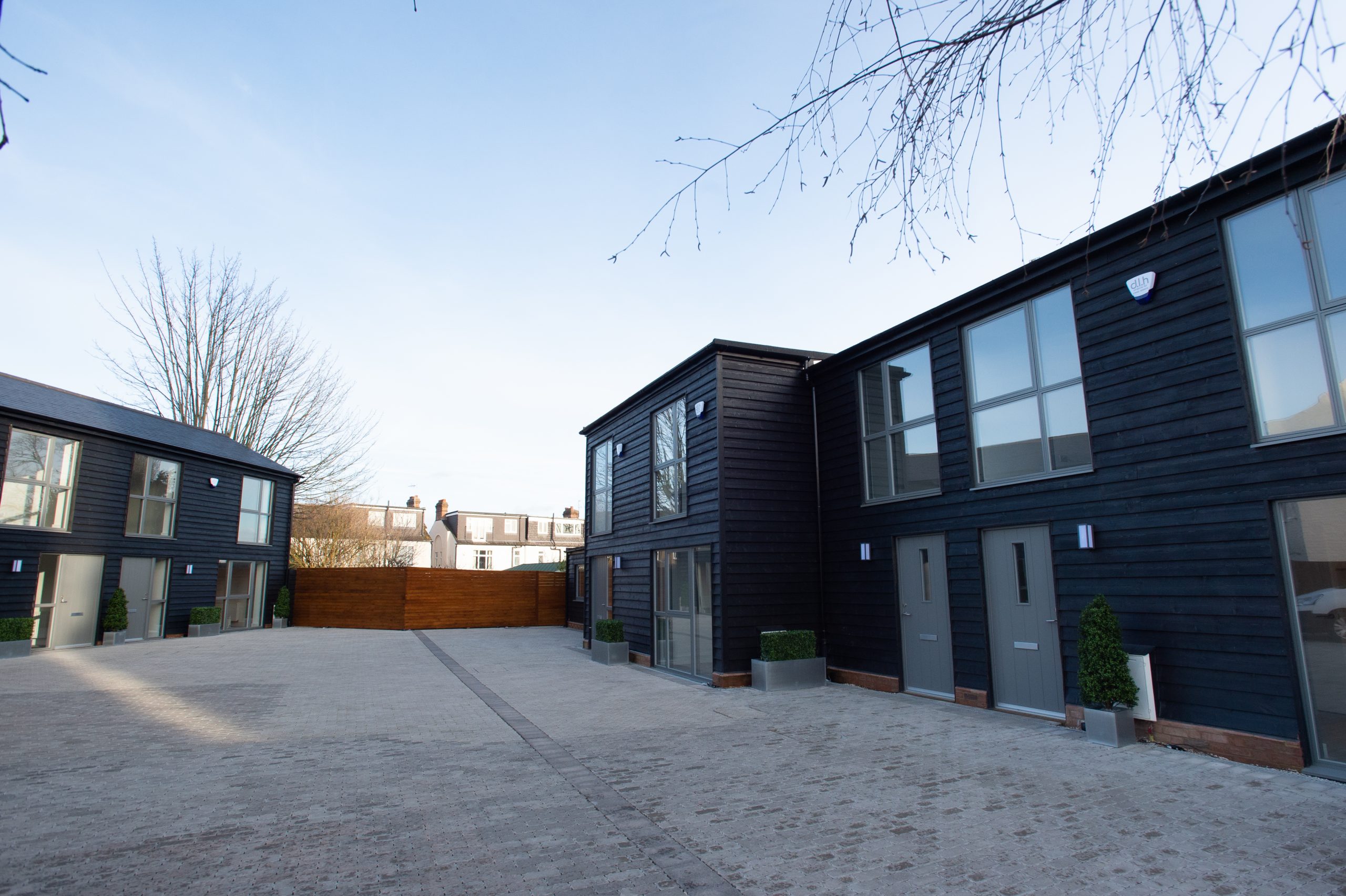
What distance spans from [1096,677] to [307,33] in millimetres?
6860

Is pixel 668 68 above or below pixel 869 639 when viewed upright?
above

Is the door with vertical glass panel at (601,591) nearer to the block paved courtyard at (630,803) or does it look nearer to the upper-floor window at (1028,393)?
the block paved courtyard at (630,803)

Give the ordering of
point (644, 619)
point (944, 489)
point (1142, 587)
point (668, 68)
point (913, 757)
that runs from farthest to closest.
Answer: point (644, 619) < point (944, 489) < point (1142, 587) < point (913, 757) < point (668, 68)

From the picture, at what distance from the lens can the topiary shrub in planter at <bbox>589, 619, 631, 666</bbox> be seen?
12.3 meters

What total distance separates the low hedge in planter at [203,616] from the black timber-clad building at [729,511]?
1196 centimetres

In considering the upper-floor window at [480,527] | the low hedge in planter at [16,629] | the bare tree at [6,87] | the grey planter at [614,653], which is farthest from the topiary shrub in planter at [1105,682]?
the upper-floor window at [480,527]

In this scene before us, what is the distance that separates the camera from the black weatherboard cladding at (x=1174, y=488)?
520 centimetres

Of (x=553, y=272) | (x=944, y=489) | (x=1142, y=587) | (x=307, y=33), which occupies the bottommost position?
(x=1142, y=587)

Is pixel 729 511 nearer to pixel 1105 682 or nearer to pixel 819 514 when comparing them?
pixel 819 514

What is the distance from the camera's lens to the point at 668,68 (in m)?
3.23

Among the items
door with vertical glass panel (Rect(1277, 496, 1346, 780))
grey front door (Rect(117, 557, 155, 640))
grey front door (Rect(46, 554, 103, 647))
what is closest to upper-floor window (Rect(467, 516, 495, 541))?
grey front door (Rect(117, 557, 155, 640))

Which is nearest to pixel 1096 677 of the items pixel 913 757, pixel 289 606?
pixel 913 757

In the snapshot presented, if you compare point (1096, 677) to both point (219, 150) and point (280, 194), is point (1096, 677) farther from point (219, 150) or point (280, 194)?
point (280, 194)

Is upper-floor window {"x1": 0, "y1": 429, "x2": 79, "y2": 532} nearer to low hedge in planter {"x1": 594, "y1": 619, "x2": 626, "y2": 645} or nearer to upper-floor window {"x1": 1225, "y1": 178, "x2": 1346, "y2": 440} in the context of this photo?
low hedge in planter {"x1": 594, "y1": 619, "x2": 626, "y2": 645}
